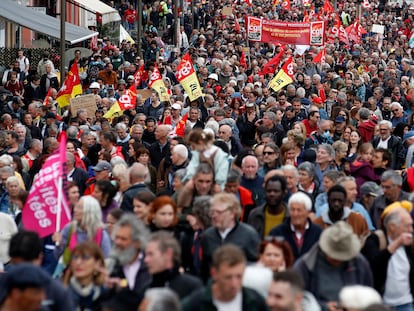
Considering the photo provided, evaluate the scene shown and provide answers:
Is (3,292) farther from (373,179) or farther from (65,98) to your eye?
(65,98)

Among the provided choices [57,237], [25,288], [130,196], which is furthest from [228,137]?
[25,288]

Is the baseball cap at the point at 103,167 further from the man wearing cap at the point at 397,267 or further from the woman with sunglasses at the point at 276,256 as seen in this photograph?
the woman with sunglasses at the point at 276,256

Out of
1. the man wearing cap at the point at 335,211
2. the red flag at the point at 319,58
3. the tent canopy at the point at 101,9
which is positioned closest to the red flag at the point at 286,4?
the tent canopy at the point at 101,9

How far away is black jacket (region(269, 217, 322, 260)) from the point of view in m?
10.0

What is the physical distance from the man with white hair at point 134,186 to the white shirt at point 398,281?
3.02 meters

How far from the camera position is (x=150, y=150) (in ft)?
54.4

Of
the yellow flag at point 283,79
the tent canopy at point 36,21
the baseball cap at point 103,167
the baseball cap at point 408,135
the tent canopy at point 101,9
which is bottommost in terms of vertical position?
the baseball cap at point 103,167

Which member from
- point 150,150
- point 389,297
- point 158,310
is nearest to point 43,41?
point 150,150

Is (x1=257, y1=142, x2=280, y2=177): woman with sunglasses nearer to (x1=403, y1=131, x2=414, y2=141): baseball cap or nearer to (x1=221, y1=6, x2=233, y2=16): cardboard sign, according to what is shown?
(x1=403, y1=131, x2=414, y2=141): baseball cap

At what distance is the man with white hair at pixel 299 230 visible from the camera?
10078 mm

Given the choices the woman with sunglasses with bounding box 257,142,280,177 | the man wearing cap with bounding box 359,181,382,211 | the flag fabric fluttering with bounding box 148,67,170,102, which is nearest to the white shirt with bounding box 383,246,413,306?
the man wearing cap with bounding box 359,181,382,211

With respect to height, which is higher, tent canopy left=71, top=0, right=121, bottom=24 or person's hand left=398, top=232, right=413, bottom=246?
tent canopy left=71, top=0, right=121, bottom=24

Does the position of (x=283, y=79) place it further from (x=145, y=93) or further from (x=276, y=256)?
(x=276, y=256)

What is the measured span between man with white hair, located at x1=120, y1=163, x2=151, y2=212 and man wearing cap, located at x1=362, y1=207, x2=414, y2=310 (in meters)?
2.93
